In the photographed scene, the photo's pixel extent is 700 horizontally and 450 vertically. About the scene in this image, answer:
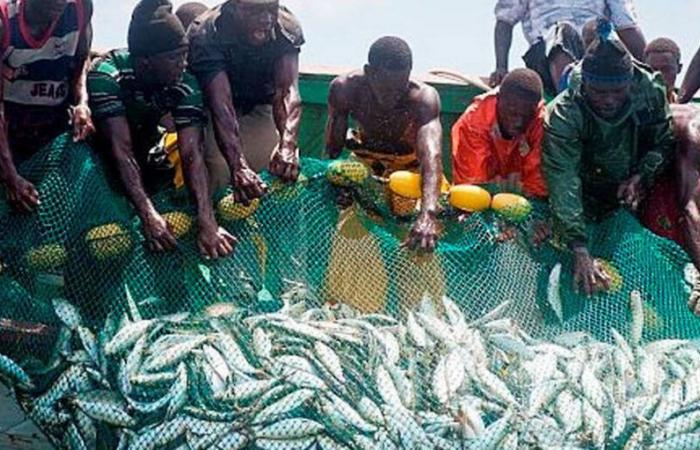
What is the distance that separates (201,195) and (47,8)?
1407 mm

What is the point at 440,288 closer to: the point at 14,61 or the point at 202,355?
the point at 202,355

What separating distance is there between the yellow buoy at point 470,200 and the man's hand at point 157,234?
1.71m

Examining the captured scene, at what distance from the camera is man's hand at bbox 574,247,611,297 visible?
6176mm

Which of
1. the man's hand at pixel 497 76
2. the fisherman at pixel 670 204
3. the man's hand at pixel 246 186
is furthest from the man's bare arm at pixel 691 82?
the man's hand at pixel 246 186

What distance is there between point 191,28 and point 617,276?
3.03 m

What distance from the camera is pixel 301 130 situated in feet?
30.5

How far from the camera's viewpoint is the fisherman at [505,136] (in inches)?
273

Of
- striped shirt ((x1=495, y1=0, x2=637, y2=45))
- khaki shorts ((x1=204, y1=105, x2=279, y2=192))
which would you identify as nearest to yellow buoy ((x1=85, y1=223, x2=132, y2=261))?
khaki shorts ((x1=204, y1=105, x2=279, y2=192))

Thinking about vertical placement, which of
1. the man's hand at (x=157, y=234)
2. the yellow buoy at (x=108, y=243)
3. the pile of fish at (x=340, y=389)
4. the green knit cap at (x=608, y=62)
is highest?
the green knit cap at (x=608, y=62)

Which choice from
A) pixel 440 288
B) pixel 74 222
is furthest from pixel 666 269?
pixel 74 222

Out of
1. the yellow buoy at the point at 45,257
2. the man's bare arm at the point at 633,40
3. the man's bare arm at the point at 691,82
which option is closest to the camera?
the yellow buoy at the point at 45,257

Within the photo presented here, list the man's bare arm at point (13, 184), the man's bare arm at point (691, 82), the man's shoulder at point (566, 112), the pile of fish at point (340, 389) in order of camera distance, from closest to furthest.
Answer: the pile of fish at point (340, 389) < the man's bare arm at point (13, 184) < the man's shoulder at point (566, 112) < the man's bare arm at point (691, 82)

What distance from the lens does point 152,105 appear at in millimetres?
6172

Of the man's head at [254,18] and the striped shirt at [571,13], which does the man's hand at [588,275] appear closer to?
the man's head at [254,18]
